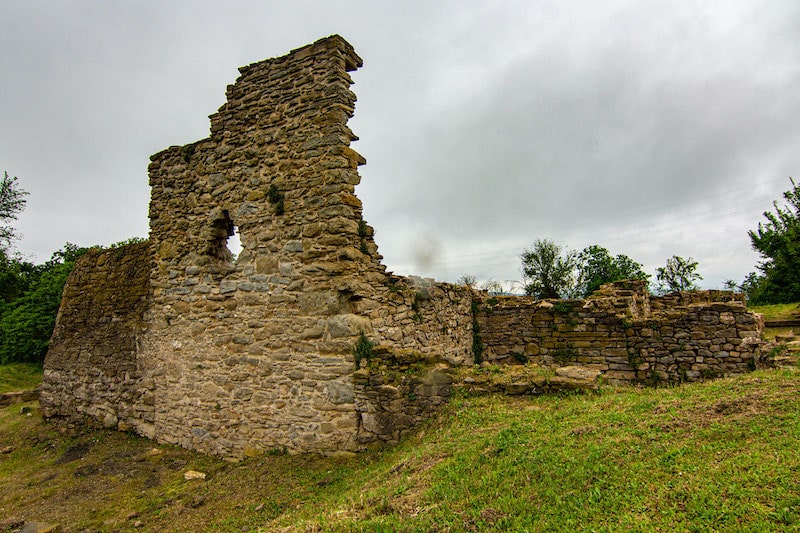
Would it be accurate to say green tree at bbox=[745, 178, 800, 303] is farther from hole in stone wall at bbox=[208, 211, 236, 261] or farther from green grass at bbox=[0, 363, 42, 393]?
green grass at bbox=[0, 363, 42, 393]

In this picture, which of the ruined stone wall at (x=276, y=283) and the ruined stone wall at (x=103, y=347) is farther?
the ruined stone wall at (x=103, y=347)

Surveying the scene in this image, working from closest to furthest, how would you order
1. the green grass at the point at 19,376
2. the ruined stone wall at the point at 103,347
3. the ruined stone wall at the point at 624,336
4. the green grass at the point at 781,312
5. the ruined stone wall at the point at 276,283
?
the ruined stone wall at the point at 276,283, the ruined stone wall at the point at 624,336, the ruined stone wall at the point at 103,347, the green grass at the point at 781,312, the green grass at the point at 19,376

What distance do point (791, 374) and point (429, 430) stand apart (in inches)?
190

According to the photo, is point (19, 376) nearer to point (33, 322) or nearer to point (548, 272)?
point (33, 322)

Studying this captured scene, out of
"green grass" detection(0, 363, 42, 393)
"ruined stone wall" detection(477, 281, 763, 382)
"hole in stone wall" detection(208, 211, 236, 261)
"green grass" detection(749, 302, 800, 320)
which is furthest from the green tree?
"green grass" detection(0, 363, 42, 393)

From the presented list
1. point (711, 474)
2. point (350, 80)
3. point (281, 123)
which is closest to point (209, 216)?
point (281, 123)

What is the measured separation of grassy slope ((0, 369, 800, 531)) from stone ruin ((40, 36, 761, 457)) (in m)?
0.86

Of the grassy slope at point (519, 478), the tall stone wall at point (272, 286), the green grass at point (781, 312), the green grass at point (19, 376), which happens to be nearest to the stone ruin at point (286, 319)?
the tall stone wall at point (272, 286)

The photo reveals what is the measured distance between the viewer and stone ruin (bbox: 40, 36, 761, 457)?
7.26 meters

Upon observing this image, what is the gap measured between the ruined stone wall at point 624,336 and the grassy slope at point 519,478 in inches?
131

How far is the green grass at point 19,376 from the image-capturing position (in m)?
18.2

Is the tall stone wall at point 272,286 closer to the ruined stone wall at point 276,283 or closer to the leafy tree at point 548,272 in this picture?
the ruined stone wall at point 276,283

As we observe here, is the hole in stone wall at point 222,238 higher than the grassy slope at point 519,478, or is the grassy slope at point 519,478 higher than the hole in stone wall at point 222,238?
the hole in stone wall at point 222,238

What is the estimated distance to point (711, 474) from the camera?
3.59 metres
